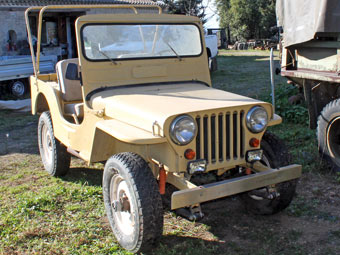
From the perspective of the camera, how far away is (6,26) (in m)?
15.4

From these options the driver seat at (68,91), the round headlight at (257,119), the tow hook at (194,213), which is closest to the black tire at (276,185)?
the round headlight at (257,119)

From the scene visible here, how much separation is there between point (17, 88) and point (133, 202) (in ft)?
30.2

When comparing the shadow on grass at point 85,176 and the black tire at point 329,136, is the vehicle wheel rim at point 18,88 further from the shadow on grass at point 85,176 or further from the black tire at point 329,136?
the black tire at point 329,136

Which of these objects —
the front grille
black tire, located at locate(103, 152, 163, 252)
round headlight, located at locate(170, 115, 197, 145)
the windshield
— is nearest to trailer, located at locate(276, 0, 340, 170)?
the windshield

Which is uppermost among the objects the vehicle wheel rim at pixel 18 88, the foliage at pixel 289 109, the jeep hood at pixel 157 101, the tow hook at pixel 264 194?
the jeep hood at pixel 157 101

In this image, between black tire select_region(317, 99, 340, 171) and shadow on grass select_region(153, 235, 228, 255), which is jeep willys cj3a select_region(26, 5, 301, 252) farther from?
black tire select_region(317, 99, 340, 171)

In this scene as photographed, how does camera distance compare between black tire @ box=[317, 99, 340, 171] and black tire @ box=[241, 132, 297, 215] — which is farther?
black tire @ box=[317, 99, 340, 171]

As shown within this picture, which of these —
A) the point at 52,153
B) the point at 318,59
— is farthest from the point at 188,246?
the point at 318,59

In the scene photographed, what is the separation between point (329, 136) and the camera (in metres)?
4.82

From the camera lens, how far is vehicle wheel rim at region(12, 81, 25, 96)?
445 inches

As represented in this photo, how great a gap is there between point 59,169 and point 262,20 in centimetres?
2693

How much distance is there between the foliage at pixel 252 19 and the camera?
29.5 meters

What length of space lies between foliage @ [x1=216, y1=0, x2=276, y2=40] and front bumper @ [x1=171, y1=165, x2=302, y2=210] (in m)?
27.5

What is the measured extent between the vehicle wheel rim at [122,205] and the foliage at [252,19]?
91.1ft
